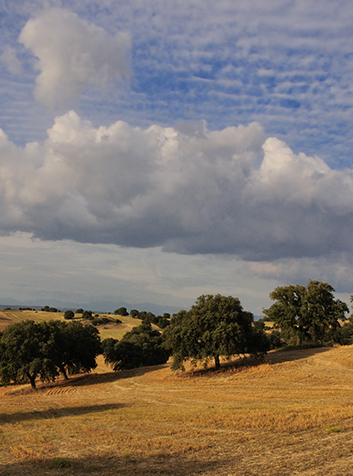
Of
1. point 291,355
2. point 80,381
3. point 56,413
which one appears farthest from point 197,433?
point 80,381

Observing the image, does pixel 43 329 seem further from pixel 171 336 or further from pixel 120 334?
pixel 120 334

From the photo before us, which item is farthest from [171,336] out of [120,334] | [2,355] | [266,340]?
[120,334]

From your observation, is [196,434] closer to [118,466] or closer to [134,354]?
[118,466]

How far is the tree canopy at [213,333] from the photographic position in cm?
4994

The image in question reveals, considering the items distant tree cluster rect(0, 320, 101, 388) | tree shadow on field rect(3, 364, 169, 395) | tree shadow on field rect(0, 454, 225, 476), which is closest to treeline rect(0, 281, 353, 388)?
distant tree cluster rect(0, 320, 101, 388)

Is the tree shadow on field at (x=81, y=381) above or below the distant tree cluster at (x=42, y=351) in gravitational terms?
below

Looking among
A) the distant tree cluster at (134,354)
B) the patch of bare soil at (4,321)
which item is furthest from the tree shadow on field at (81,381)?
the patch of bare soil at (4,321)

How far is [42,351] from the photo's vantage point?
5794 centimetres

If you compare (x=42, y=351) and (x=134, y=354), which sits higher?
(x=42, y=351)

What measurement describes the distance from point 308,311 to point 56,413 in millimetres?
47465

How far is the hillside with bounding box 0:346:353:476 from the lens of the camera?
15625 millimetres

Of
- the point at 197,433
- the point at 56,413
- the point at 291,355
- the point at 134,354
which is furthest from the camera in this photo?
the point at 134,354

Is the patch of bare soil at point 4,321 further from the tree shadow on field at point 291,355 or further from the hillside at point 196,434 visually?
the tree shadow on field at point 291,355

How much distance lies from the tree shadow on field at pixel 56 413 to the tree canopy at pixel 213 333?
16.1 metres
